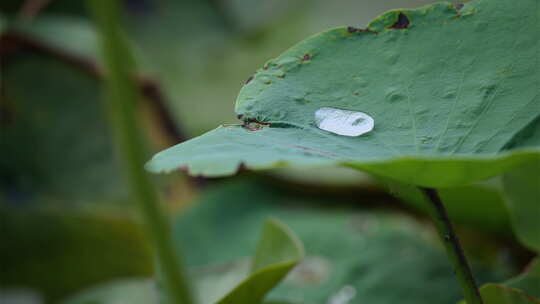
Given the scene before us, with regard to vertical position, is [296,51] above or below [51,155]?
below

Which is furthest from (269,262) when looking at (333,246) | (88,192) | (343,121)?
(88,192)

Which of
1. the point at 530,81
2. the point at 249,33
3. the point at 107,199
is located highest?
the point at 249,33

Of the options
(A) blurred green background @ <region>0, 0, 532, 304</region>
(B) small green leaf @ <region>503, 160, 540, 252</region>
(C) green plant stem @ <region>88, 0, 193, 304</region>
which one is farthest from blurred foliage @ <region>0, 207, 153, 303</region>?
(B) small green leaf @ <region>503, 160, 540, 252</region>

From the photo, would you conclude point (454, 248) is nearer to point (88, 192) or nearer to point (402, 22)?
point (402, 22)

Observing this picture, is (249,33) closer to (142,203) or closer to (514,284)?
(142,203)

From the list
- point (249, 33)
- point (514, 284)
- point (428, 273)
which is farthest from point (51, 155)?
point (514, 284)

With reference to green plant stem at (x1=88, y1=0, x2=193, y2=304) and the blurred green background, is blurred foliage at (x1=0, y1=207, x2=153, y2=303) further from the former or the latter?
green plant stem at (x1=88, y1=0, x2=193, y2=304)
